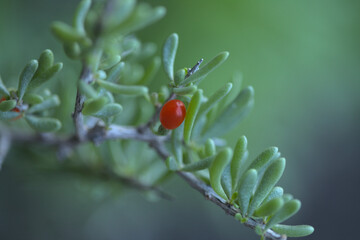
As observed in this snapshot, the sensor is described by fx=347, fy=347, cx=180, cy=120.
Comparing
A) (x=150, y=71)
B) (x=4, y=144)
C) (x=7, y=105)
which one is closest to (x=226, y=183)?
(x=150, y=71)

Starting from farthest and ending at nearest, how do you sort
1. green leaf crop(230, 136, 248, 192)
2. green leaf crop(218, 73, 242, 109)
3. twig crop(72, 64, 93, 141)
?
green leaf crop(218, 73, 242, 109)
green leaf crop(230, 136, 248, 192)
twig crop(72, 64, 93, 141)

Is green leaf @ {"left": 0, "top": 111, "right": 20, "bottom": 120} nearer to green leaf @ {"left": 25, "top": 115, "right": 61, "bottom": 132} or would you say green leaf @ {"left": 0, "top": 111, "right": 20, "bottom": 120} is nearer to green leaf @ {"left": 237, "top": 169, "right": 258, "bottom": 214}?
green leaf @ {"left": 25, "top": 115, "right": 61, "bottom": 132}

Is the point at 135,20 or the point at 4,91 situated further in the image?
the point at 4,91

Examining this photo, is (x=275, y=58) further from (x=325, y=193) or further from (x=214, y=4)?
(x=325, y=193)

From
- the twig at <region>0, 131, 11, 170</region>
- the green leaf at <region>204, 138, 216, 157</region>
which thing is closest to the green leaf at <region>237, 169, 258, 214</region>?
the green leaf at <region>204, 138, 216, 157</region>

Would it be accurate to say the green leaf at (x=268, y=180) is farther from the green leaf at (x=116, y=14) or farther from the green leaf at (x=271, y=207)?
the green leaf at (x=116, y=14)

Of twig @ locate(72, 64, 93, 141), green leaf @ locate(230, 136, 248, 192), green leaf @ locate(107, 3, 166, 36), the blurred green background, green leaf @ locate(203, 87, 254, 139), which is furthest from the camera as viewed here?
the blurred green background

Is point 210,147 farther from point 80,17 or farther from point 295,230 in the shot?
point 80,17
